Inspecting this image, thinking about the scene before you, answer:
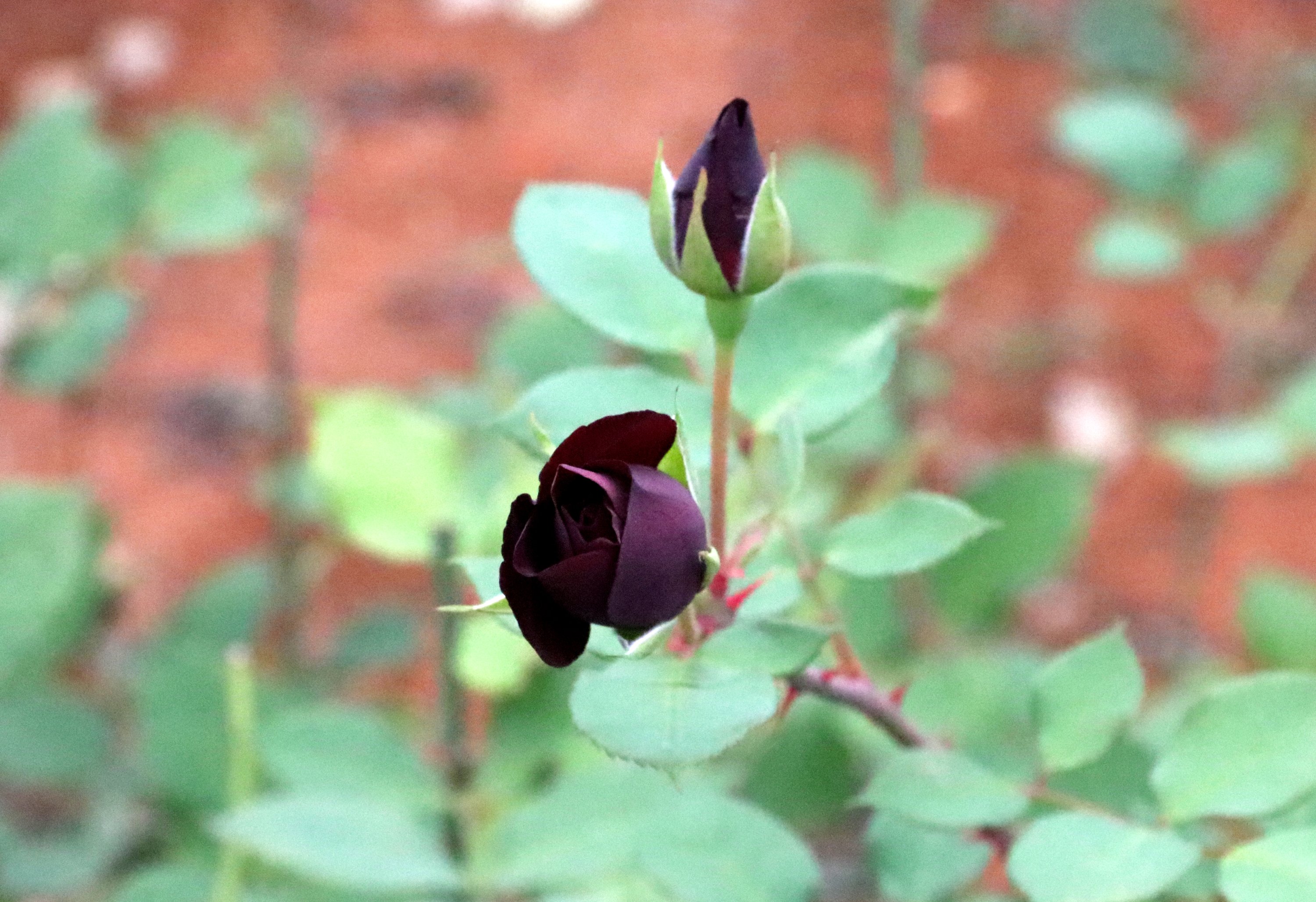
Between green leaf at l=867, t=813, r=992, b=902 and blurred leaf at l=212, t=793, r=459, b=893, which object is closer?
green leaf at l=867, t=813, r=992, b=902

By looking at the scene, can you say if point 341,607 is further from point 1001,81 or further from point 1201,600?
point 1001,81

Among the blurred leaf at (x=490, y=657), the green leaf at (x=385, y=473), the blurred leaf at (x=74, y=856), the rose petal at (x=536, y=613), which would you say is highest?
the rose petal at (x=536, y=613)

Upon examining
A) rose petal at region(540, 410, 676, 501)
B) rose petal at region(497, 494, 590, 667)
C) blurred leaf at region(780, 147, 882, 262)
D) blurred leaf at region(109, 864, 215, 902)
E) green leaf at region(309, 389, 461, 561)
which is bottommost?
blurred leaf at region(109, 864, 215, 902)

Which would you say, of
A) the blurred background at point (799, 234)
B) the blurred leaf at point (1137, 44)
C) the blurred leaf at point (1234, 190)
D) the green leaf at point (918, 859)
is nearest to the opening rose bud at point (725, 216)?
the green leaf at point (918, 859)

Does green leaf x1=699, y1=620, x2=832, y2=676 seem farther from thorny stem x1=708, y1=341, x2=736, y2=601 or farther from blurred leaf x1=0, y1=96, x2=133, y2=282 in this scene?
blurred leaf x1=0, y1=96, x2=133, y2=282

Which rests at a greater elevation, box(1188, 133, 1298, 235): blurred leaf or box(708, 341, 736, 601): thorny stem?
box(708, 341, 736, 601): thorny stem

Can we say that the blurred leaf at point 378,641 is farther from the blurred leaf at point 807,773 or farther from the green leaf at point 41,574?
the blurred leaf at point 807,773

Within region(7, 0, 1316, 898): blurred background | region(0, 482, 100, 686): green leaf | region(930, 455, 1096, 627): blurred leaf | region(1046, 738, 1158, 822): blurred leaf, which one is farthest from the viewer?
region(7, 0, 1316, 898): blurred background

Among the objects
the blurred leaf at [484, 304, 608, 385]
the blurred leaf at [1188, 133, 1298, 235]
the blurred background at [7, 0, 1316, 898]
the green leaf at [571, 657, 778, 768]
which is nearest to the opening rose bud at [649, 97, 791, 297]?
the green leaf at [571, 657, 778, 768]
